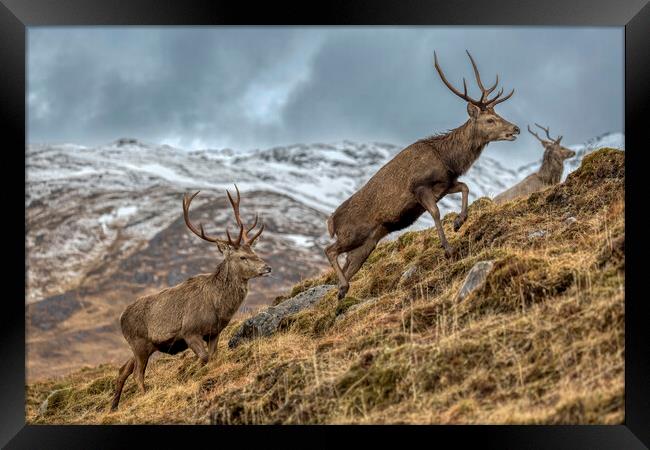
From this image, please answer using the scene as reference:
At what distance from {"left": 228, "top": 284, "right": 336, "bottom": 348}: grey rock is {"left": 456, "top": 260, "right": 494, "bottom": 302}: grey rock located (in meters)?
3.74

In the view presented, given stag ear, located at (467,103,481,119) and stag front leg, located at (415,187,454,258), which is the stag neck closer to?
stag front leg, located at (415,187,454,258)

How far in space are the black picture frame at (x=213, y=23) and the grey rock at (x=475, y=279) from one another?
1494mm

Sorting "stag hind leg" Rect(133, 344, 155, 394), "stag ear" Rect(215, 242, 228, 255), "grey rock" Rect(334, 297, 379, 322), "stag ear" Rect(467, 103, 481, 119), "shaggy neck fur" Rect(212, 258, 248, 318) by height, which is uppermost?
"stag ear" Rect(467, 103, 481, 119)

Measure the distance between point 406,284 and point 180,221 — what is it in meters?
65.2

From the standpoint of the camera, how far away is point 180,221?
2928 inches

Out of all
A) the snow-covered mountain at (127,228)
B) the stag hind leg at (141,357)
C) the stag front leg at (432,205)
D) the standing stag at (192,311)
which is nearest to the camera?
the stag front leg at (432,205)

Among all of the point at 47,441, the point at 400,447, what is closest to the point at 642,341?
the point at 400,447

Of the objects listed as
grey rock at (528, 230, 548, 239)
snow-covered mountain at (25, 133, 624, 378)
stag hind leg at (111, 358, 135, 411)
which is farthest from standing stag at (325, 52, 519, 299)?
snow-covered mountain at (25, 133, 624, 378)

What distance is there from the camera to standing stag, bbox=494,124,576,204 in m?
17.4

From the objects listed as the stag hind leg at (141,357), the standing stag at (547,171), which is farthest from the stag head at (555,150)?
the stag hind leg at (141,357)

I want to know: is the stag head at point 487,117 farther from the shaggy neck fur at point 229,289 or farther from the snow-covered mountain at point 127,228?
the snow-covered mountain at point 127,228

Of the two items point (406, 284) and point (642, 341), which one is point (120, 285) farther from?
point (642, 341)

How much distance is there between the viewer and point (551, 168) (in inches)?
725

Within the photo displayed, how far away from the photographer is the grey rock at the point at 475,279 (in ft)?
28.2
